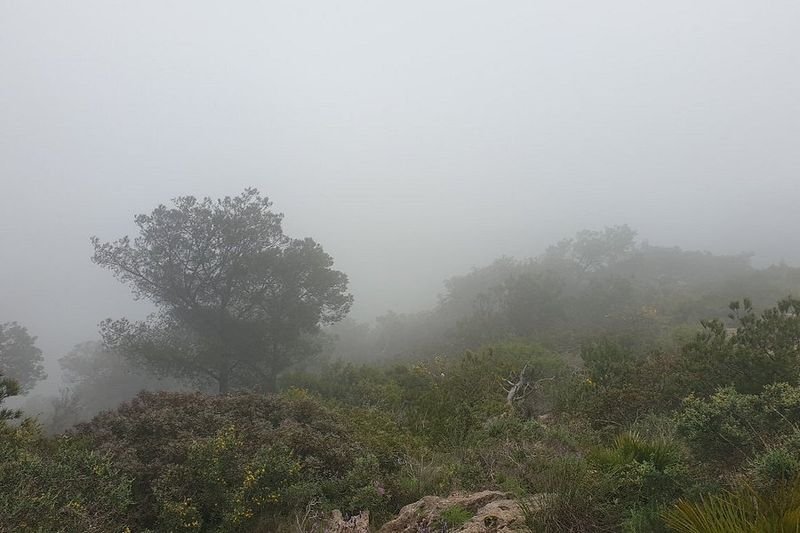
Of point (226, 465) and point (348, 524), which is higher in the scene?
point (226, 465)

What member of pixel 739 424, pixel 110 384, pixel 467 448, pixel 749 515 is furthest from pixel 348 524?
pixel 110 384

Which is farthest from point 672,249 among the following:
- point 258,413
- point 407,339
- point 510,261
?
point 258,413

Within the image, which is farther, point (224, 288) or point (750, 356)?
point (224, 288)

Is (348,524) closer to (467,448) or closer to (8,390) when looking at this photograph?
(467,448)

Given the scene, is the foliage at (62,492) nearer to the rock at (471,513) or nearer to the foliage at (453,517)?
the rock at (471,513)

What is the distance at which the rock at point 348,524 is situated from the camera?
4.49 metres

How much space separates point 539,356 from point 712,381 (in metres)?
7.34

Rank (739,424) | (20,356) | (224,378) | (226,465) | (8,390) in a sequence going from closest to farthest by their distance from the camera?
(739,424) < (226,465) < (8,390) < (224,378) < (20,356)

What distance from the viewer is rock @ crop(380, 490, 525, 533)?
4129 millimetres

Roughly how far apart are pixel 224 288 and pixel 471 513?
20693 millimetres

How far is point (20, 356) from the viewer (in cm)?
3356

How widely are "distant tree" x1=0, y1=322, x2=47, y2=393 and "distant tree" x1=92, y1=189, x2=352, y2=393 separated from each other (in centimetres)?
1909

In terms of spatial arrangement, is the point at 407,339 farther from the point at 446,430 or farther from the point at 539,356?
the point at 446,430

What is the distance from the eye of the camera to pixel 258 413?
8.15 metres
